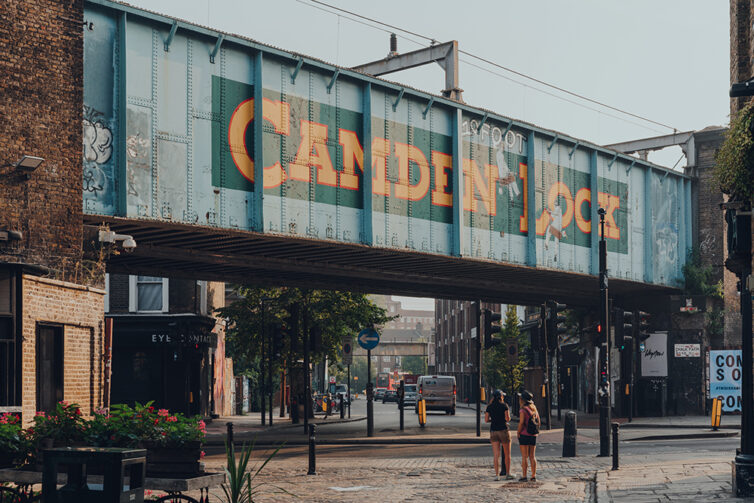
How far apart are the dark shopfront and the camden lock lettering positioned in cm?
1617

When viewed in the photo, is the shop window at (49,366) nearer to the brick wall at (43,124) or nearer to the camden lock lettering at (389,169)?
the brick wall at (43,124)

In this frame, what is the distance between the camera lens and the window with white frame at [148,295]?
134 ft

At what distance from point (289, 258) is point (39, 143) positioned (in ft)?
34.4

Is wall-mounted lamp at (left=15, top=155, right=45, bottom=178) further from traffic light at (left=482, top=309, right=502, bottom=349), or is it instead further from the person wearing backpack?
traffic light at (left=482, top=309, right=502, bottom=349)

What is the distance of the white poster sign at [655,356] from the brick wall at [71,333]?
27766 mm

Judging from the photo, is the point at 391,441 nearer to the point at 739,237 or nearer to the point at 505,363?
the point at 739,237

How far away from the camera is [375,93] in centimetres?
2706

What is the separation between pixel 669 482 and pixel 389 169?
1345 centimetres

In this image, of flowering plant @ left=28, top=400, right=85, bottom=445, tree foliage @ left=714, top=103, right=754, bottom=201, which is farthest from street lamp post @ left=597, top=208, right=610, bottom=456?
flowering plant @ left=28, top=400, right=85, bottom=445

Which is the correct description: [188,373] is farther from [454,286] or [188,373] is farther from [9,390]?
[9,390]

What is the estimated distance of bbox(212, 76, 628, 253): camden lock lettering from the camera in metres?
23.8

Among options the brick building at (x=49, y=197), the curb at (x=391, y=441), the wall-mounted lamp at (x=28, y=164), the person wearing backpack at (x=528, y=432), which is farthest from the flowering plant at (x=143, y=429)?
the curb at (x=391, y=441)

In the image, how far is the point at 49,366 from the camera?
18.9 m

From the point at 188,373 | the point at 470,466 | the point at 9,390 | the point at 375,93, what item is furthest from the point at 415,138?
the point at 188,373
